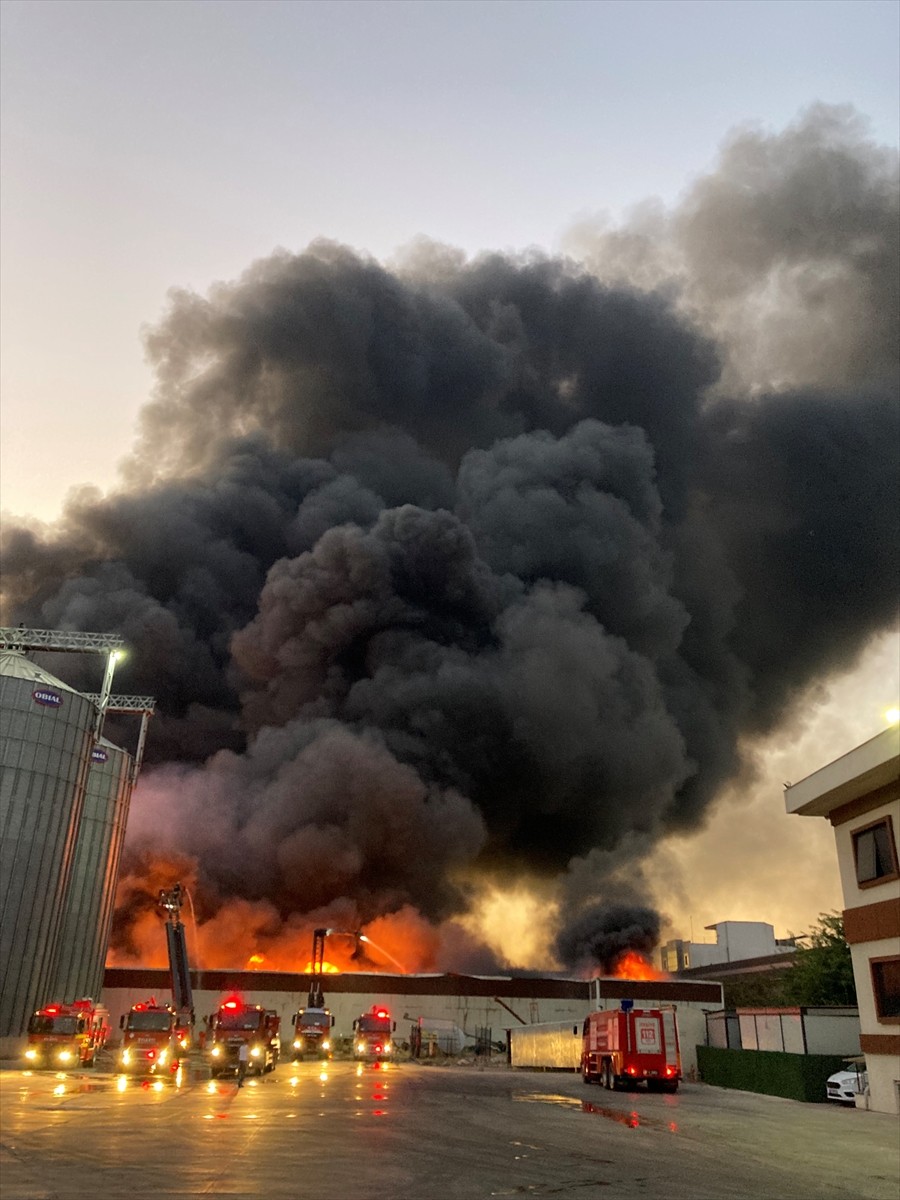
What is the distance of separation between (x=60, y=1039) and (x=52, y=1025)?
668 mm

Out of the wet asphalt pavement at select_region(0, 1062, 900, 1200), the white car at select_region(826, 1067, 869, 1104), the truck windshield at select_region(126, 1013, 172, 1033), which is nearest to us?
the wet asphalt pavement at select_region(0, 1062, 900, 1200)

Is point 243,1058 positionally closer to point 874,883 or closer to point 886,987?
point 886,987

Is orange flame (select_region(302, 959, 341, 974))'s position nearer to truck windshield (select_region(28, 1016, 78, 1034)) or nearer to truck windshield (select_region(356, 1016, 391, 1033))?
truck windshield (select_region(356, 1016, 391, 1033))

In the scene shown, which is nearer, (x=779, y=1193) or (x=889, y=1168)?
(x=779, y=1193)

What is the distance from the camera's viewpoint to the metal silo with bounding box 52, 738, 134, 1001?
52688mm

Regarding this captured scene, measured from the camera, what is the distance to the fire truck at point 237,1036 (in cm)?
3106

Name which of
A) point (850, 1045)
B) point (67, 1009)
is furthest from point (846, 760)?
point (67, 1009)

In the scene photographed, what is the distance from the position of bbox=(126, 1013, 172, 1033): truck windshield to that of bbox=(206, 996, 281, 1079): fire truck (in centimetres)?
171

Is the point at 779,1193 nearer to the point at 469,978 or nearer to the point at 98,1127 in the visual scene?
the point at 98,1127

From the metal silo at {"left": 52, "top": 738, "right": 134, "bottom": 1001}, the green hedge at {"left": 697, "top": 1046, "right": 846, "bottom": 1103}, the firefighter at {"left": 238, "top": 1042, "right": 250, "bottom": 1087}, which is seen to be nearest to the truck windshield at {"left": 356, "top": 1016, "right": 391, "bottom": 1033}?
the green hedge at {"left": 697, "top": 1046, "right": 846, "bottom": 1103}

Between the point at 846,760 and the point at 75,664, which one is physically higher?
the point at 75,664

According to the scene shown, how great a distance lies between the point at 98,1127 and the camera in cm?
1536

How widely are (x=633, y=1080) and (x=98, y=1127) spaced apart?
1910cm

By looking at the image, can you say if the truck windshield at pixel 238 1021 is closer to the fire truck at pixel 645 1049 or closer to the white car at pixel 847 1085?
the fire truck at pixel 645 1049
